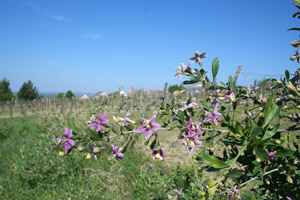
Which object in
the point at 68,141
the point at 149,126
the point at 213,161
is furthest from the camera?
the point at 68,141

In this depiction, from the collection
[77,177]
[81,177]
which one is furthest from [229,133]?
[77,177]

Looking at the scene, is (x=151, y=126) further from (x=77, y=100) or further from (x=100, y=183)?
(x=77, y=100)

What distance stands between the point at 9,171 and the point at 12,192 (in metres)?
0.78

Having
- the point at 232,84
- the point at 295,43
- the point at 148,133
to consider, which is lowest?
the point at 148,133

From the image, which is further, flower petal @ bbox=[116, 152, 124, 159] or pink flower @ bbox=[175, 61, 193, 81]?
pink flower @ bbox=[175, 61, 193, 81]

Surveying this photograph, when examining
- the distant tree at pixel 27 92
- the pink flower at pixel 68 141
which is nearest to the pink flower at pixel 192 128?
the pink flower at pixel 68 141

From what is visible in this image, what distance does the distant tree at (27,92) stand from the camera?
42125 millimetres

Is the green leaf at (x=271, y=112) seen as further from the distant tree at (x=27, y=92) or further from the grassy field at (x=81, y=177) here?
the distant tree at (x=27, y=92)

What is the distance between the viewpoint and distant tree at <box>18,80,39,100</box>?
4212 cm

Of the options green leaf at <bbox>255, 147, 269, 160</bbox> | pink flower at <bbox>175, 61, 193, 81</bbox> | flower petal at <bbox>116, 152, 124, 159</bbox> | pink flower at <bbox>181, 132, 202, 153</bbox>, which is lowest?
flower petal at <bbox>116, 152, 124, 159</bbox>

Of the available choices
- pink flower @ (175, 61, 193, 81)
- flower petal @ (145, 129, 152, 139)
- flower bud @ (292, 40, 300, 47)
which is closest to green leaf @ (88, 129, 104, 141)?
flower petal @ (145, 129, 152, 139)

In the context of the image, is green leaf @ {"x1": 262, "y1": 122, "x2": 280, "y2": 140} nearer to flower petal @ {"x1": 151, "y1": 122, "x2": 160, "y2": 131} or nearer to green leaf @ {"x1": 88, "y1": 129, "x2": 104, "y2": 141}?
flower petal @ {"x1": 151, "y1": 122, "x2": 160, "y2": 131}

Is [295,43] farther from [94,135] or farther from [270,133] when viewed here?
[94,135]

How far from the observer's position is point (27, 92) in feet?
139
